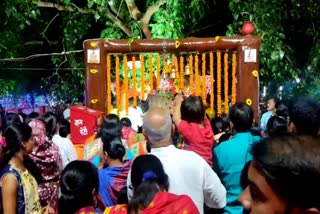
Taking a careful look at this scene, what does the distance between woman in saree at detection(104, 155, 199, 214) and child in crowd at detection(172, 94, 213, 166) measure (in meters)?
1.42

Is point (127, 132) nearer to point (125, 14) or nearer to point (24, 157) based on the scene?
point (24, 157)

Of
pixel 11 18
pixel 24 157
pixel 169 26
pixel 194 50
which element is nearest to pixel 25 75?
pixel 11 18

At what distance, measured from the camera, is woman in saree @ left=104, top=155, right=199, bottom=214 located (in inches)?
119

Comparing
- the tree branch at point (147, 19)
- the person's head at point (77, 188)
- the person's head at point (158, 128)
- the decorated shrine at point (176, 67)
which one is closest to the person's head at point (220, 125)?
the decorated shrine at point (176, 67)

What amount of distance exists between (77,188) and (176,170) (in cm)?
67

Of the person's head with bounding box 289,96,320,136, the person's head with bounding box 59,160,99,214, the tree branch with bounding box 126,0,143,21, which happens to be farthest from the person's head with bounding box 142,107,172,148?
the tree branch with bounding box 126,0,143,21

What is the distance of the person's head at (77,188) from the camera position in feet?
12.2

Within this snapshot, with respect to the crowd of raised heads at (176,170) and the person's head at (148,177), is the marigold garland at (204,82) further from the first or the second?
the person's head at (148,177)

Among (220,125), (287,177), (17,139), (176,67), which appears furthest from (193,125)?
(287,177)

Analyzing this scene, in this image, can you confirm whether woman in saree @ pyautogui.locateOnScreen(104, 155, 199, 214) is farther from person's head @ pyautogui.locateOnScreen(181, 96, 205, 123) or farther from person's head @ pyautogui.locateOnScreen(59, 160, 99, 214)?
person's head @ pyautogui.locateOnScreen(181, 96, 205, 123)

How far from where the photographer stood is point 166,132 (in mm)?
4008

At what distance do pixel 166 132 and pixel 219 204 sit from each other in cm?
64

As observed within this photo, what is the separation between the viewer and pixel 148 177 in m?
3.55

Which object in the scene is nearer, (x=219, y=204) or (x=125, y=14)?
(x=219, y=204)
